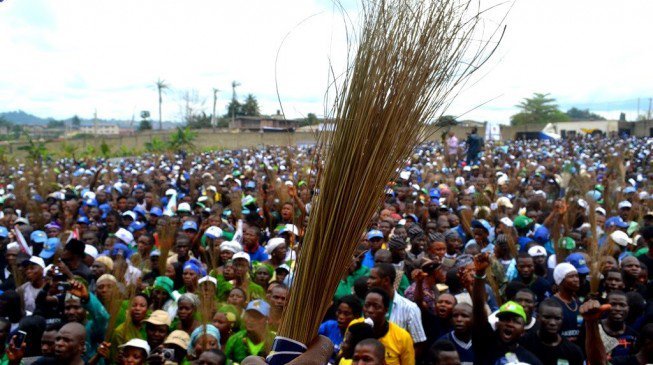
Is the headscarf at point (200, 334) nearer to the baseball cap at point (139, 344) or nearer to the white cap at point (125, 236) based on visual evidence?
the baseball cap at point (139, 344)

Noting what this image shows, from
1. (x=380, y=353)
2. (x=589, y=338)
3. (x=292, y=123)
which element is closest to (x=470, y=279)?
(x=589, y=338)

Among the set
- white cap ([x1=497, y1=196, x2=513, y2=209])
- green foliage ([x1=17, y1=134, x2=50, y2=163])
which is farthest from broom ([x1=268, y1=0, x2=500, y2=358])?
green foliage ([x1=17, y1=134, x2=50, y2=163])

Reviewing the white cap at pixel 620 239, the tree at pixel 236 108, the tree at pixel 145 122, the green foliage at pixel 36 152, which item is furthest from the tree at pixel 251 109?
the tree at pixel 145 122

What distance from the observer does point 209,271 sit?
23.4 ft

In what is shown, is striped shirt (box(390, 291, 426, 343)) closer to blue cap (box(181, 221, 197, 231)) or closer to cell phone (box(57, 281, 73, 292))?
cell phone (box(57, 281, 73, 292))

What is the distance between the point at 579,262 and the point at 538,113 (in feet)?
294

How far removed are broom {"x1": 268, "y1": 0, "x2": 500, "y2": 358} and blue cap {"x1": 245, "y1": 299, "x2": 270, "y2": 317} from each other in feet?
8.70

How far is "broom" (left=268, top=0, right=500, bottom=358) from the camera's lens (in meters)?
2.73

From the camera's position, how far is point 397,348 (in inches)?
178

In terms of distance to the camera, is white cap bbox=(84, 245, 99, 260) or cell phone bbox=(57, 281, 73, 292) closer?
cell phone bbox=(57, 281, 73, 292)

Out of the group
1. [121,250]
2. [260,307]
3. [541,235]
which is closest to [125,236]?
[121,250]

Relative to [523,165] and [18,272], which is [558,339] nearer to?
[18,272]

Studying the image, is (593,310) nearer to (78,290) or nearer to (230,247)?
(78,290)

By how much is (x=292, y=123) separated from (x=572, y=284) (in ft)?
11.2
